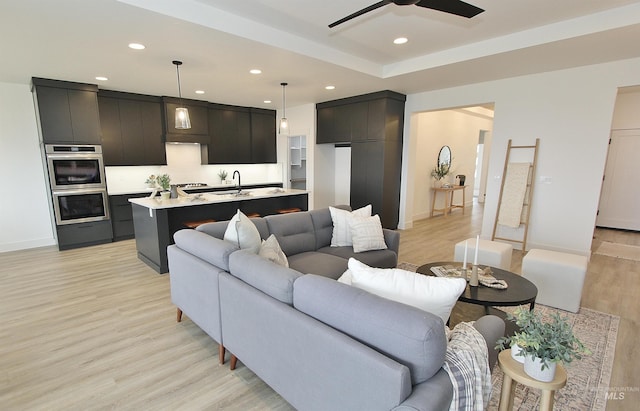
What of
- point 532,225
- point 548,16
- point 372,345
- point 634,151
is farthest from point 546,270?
point 634,151

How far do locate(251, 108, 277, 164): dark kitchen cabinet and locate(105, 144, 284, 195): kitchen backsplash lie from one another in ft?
1.11

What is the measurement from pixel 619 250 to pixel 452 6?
5.19 m

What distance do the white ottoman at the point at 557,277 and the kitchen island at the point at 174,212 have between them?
3.61 metres

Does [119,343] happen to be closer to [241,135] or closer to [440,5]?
[440,5]

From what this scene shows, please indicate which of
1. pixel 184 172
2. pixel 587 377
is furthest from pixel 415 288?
pixel 184 172

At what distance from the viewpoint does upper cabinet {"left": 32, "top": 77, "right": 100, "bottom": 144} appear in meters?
4.61

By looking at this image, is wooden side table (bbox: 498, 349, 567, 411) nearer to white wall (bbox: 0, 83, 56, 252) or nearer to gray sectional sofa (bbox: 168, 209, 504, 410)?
gray sectional sofa (bbox: 168, 209, 504, 410)

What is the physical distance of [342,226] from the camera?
3510 mm

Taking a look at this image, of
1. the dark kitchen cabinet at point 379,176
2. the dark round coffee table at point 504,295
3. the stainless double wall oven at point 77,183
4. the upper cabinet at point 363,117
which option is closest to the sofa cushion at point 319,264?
the dark round coffee table at point 504,295

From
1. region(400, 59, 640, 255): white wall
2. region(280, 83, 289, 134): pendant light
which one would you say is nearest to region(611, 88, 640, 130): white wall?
region(400, 59, 640, 255): white wall

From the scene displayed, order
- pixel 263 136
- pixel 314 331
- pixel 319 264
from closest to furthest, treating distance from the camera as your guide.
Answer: pixel 314 331 → pixel 319 264 → pixel 263 136

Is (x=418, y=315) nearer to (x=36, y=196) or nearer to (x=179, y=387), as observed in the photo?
(x=179, y=387)

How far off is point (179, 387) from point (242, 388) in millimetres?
410

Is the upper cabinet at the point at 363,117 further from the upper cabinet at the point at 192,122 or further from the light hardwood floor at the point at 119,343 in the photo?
the light hardwood floor at the point at 119,343
